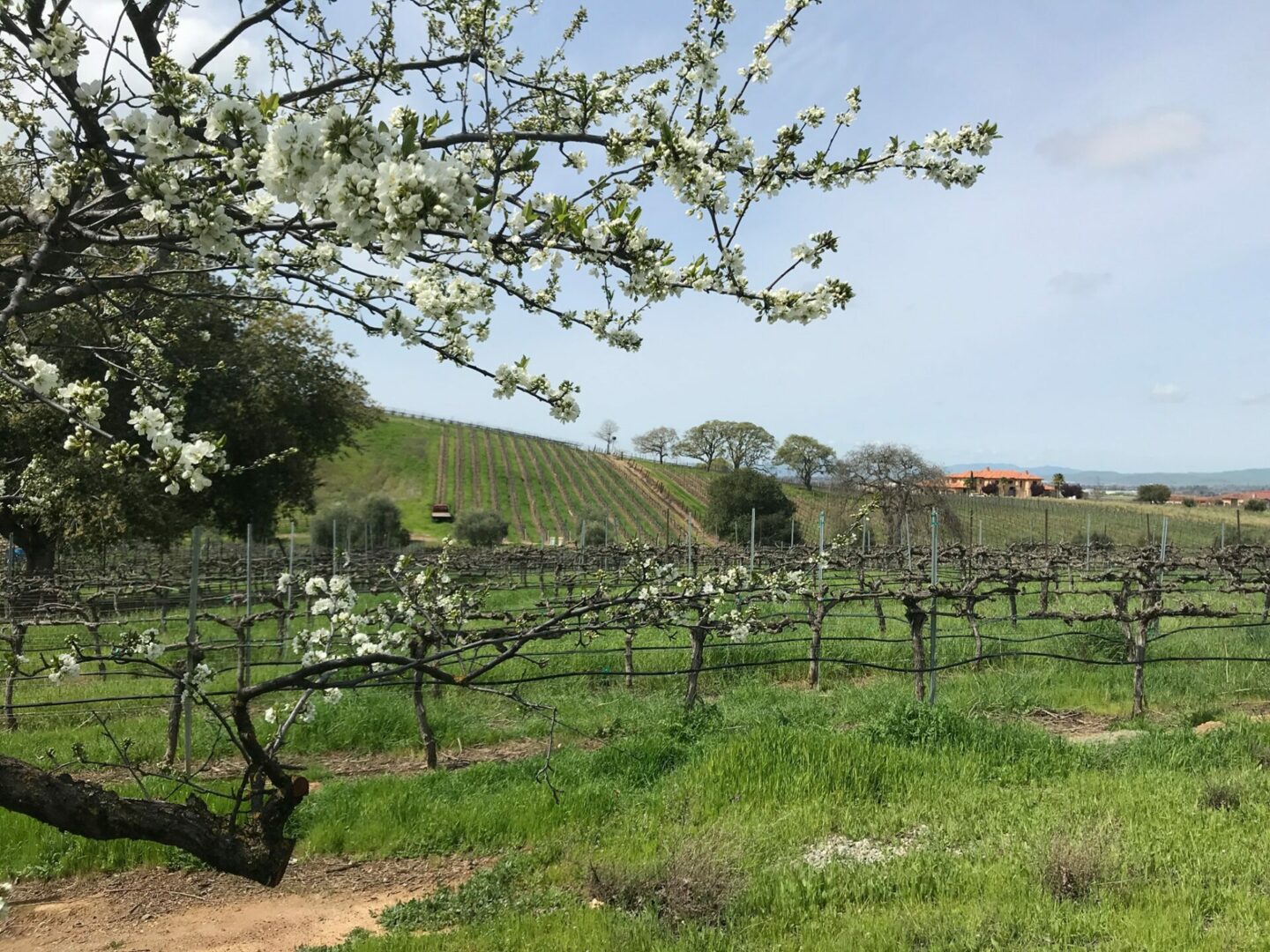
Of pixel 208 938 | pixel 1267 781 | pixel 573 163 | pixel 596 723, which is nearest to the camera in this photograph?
pixel 573 163

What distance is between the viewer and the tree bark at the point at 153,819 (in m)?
2.53

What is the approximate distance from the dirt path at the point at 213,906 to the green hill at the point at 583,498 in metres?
28.6

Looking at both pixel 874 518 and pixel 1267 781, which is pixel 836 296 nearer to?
pixel 1267 781

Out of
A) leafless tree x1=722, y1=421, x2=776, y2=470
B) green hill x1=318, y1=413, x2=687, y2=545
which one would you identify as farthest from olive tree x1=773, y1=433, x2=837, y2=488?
green hill x1=318, y1=413, x2=687, y2=545

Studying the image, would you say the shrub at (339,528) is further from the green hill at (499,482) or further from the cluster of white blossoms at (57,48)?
the cluster of white blossoms at (57,48)

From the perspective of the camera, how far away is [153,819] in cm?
268

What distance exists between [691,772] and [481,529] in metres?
35.1

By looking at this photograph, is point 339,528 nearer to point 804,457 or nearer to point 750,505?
point 750,505

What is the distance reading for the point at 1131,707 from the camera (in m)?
8.12

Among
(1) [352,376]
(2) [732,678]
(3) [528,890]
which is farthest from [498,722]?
(1) [352,376]

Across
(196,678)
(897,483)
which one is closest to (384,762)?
(196,678)

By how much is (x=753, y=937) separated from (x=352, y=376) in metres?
21.7

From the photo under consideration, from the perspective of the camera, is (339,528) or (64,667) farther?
(339,528)

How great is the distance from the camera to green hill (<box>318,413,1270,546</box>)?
40.2m
